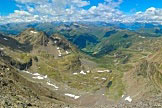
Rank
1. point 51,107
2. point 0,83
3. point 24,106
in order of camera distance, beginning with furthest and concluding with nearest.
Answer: point 0,83 < point 51,107 < point 24,106

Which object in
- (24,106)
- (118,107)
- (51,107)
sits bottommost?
(118,107)

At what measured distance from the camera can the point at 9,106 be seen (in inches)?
→ 2980

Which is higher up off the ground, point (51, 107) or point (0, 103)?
point (0, 103)

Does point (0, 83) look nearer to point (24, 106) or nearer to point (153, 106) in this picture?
point (24, 106)

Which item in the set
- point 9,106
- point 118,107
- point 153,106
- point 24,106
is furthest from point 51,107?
point 153,106

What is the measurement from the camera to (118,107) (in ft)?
461

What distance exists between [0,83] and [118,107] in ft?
204

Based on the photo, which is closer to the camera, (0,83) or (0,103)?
(0,103)

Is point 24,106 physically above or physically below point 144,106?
above

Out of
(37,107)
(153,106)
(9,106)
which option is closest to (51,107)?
(37,107)

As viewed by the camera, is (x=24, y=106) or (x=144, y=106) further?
(x=144, y=106)

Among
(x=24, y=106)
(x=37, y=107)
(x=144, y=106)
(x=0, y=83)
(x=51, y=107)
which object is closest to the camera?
(x=24, y=106)

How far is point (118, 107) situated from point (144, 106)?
13.7 meters

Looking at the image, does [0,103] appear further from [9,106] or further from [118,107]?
[118,107]
